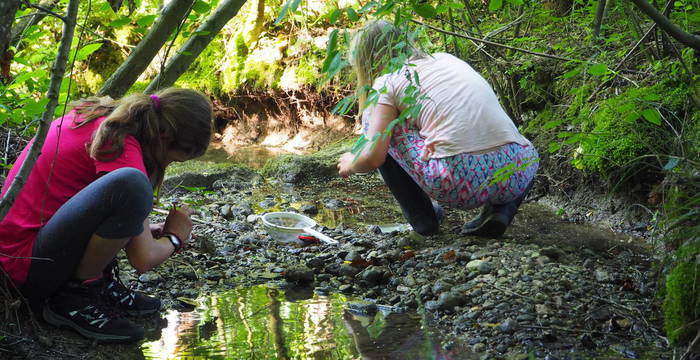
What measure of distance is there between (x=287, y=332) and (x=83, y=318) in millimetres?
730

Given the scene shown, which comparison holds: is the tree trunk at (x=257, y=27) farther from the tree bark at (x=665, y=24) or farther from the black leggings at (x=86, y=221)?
the tree bark at (x=665, y=24)

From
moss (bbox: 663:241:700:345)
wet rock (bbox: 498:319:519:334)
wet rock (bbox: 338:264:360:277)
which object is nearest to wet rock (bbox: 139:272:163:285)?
wet rock (bbox: 338:264:360:277)

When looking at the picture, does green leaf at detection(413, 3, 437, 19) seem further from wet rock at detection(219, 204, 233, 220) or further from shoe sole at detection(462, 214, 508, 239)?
wet rock at detection(219, 204, 233, 220)

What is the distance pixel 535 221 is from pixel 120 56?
25.6ft

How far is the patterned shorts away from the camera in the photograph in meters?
3.20

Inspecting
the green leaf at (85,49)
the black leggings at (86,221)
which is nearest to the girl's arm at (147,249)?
the black leggings at (86,221)

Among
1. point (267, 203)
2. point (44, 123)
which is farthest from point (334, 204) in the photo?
point (44, 123)

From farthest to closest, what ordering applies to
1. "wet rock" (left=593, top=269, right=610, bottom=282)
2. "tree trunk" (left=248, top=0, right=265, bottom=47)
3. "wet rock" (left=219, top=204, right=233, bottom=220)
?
"tree trunk" (left=248, top=0, right=265, bottom=47)
"wet rock" (left=219, top=204, right=233, bottom=220)
"wet rock" (left=593, top=269, right=610, bottom=282)

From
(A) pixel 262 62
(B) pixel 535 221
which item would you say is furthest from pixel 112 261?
(A) pixel 262 62

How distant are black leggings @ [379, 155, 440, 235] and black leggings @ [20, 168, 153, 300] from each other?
161 cm

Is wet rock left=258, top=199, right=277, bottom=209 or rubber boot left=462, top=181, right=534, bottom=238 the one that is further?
wet rock left=258, top=199, right=277, bottom=209

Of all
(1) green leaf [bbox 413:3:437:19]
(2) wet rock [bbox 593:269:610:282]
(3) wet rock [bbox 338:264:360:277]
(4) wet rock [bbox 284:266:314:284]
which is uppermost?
(1) green leaf [bbox 413:3:437:19]

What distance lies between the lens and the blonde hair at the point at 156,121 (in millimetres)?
2309

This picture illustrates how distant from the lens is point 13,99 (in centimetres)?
277
